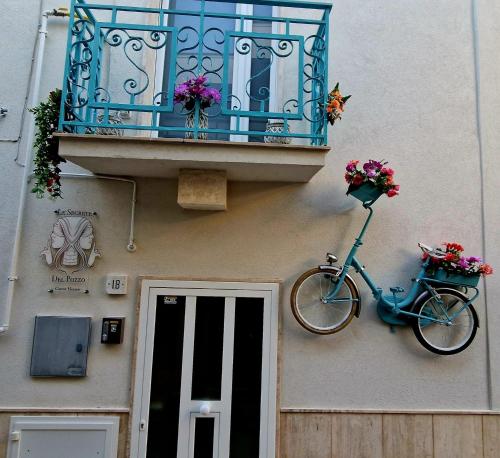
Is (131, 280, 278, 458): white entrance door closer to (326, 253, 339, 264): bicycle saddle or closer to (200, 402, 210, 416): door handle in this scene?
(200, 402, 210, 416): door handle

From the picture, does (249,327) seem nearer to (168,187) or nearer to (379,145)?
(168,187)

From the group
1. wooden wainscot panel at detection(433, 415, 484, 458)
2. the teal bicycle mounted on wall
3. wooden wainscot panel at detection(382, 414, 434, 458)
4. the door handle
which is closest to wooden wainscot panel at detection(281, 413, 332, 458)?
wooden wainscot panel at detection(382, 414, 434, 458)

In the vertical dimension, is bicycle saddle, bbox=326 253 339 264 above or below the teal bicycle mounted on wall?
above

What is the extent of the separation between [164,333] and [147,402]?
2.01 ft

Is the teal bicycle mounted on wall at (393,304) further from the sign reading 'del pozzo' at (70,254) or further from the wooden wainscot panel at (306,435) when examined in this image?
the sign reading 'del pozzo' at (70,254)

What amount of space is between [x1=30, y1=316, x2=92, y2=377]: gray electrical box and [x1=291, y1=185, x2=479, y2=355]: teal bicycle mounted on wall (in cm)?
193

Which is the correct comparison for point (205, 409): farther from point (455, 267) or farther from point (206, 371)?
point (455, 267)

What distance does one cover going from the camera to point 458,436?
3.78m

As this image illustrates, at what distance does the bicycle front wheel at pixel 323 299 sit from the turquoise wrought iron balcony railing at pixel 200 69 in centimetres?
125

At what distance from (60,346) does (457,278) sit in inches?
144

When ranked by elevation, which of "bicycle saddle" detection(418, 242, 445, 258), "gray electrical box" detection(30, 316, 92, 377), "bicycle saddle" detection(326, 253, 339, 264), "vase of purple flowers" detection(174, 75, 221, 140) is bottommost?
"gray electrical box" detection(30, 316, 92, 377)

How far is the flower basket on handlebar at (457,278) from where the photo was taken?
3.76 metres

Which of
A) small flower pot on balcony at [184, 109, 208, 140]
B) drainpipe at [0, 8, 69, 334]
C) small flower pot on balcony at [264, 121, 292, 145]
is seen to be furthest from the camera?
drainpipe at [0, 8, 69, 334]

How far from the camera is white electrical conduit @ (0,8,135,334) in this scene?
3.70m
